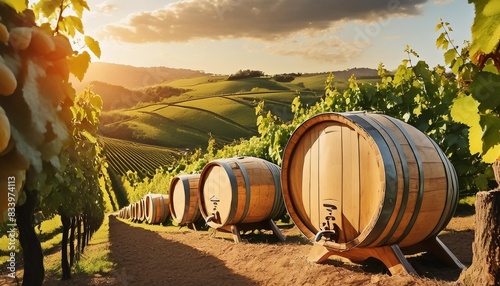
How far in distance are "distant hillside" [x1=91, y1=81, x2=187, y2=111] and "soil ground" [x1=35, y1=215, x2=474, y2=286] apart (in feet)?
266

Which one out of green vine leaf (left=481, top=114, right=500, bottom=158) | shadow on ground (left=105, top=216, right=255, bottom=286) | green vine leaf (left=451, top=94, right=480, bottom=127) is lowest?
shadow on ground (left=105, top=216, right=255, bottom=286)

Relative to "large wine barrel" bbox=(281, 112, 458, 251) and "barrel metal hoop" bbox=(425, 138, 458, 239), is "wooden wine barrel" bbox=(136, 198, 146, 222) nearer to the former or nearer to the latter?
"large wine barrel" bbox=(281, 112, 458, 251)

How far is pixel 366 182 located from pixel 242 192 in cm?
346

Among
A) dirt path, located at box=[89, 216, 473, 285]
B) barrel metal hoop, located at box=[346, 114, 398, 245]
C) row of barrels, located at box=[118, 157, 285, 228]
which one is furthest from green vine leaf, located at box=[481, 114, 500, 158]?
row of barrels, located at box=[118, 157, 285, 228]

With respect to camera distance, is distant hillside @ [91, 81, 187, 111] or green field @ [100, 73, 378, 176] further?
distant hillside @ [91, 81, 187, 111]

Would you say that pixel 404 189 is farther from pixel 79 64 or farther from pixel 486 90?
pixel 79 64

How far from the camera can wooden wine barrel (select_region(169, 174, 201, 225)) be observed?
1013cm

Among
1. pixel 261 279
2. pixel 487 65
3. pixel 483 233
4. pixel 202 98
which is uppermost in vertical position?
pixel 202 98

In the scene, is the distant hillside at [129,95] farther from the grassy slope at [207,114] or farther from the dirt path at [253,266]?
the dirt path at [253,266]

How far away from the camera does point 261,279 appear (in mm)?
5023

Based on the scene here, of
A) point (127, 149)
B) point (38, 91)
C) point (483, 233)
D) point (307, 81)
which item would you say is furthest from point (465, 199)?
point (307, 81)

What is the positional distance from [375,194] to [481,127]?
7.37 feet

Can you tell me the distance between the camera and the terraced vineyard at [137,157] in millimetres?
46719

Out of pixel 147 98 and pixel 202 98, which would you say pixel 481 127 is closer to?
pixel 202 98
